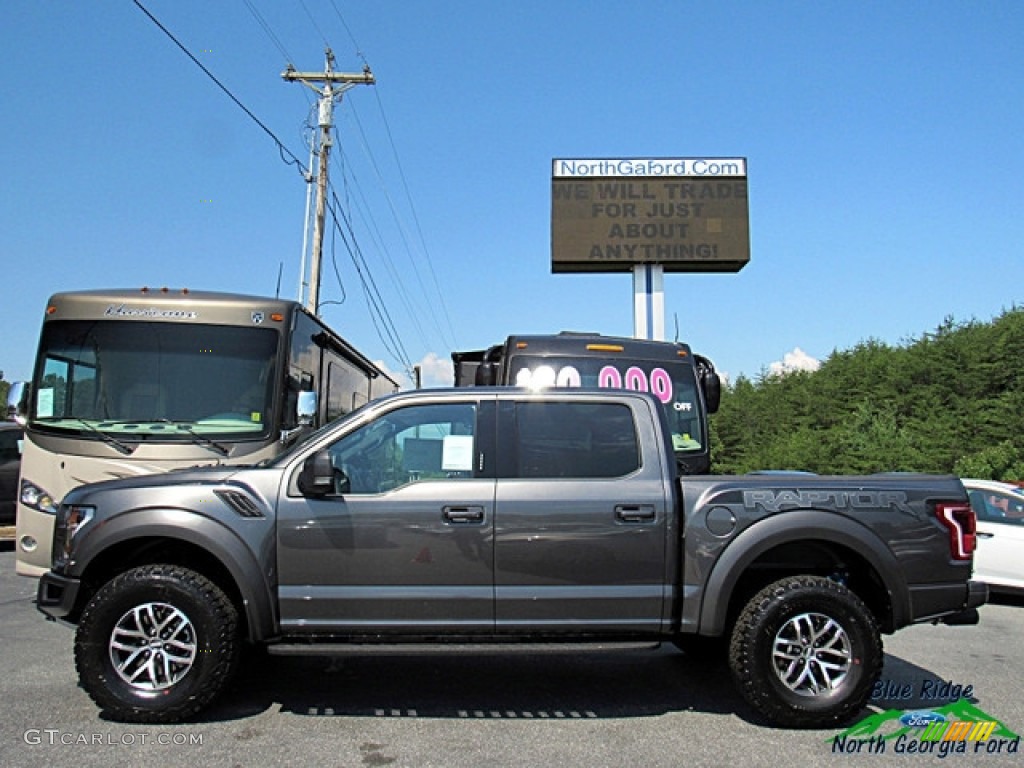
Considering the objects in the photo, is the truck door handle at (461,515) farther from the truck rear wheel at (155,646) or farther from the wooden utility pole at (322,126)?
the wooden utility pole at (322,126)

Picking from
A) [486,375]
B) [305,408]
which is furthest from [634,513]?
[486,375]

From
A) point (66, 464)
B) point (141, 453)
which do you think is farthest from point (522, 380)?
point (66, 464)

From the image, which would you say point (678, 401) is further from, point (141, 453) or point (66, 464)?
point (66, 464)

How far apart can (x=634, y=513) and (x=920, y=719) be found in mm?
2149

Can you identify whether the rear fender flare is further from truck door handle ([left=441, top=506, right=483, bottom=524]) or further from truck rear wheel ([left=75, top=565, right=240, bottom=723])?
truck rear wheel ([left=75, top=565, right=240, bottom=723])

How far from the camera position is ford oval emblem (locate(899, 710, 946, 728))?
16.3 ft

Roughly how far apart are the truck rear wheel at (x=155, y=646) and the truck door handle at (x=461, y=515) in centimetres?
134

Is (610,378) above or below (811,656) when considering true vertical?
above

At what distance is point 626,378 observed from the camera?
930 centimetres

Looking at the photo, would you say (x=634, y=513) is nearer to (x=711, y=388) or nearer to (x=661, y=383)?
(x=661, y=383)

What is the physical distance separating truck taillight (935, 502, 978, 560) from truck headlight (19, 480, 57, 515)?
6629mm

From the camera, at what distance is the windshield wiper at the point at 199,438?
24.1 feet

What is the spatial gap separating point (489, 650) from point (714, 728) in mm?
1384

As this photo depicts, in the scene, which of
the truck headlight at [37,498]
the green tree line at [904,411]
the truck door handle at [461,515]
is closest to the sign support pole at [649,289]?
the green tree line at [904,411]
